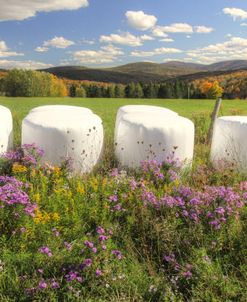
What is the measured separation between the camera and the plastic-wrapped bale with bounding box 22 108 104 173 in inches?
284

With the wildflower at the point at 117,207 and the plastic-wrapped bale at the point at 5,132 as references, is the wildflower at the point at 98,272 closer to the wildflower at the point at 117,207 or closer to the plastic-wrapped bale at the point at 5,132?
the wildflower at the point at 117,207

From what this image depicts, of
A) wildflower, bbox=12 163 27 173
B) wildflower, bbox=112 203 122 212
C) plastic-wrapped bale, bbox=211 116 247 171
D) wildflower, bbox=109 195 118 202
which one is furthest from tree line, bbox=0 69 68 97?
wildflower, bbox=112 203 122 212

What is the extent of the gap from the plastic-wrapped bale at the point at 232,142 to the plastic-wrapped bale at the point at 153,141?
781mm

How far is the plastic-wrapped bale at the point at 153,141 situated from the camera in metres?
7.44

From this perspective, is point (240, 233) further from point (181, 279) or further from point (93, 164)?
point (93, 164)

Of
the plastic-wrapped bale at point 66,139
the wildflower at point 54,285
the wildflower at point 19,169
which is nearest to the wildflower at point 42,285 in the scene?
the wildflower at point 54,285

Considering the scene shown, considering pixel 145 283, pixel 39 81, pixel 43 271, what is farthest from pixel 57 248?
pixel 39 81

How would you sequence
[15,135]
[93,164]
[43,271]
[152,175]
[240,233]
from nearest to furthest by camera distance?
[43,271], [240,233], [152,175], [93,164], [15,135]

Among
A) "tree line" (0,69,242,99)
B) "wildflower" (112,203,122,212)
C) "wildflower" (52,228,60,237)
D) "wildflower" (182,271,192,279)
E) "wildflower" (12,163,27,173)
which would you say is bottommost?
"tree line" (0,69,242,99)

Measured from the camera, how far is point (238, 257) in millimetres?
4598

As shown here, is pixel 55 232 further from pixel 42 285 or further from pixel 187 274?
pixel 187 274

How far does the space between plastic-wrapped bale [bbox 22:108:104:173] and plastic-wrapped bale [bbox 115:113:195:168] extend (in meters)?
0.47

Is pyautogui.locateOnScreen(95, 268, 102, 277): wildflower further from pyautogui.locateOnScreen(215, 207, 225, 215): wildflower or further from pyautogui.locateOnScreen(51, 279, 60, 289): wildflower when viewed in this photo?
pyautogui.locateOnScreen(215, 207, 225, 215): wildflower

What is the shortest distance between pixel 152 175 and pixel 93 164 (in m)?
1.33
